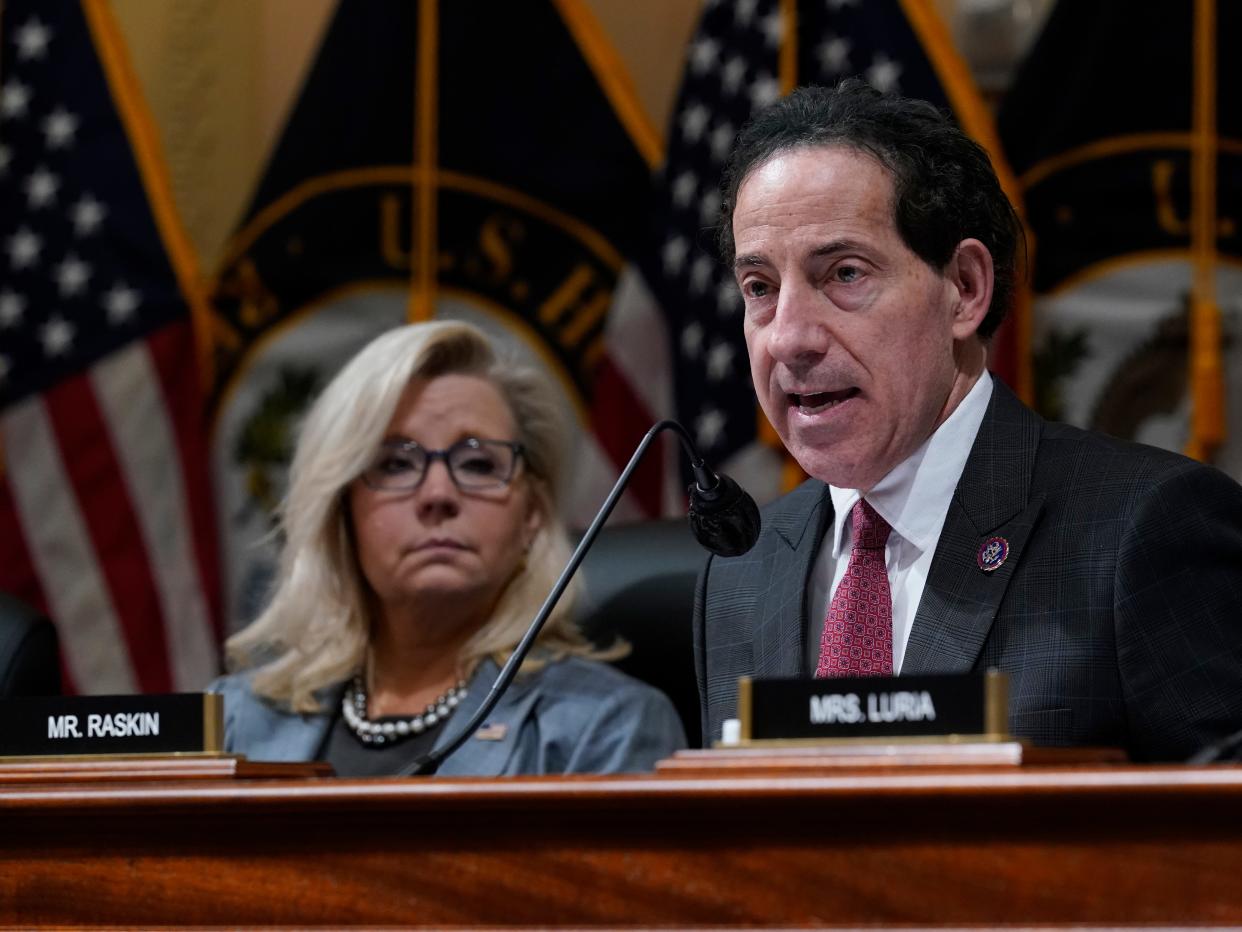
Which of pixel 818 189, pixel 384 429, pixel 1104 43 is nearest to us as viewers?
pixel 818 189

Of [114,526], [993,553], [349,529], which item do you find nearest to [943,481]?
[993,553]

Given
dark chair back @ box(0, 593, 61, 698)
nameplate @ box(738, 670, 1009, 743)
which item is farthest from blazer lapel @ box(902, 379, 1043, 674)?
dark chair back @ box(0, 593, 61, 698)

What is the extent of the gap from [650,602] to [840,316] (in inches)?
46.1

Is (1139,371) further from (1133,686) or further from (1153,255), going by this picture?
(1133,686)

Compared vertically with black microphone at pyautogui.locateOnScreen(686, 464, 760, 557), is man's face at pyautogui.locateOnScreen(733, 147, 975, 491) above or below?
above

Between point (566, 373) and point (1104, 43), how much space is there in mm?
1518

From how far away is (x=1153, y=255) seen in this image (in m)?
4.22

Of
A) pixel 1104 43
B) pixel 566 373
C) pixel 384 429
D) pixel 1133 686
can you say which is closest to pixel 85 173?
pixel 566 373

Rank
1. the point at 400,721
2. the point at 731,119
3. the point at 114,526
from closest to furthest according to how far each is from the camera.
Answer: the point at 400,721, the point at 731,119, the point at 114,526

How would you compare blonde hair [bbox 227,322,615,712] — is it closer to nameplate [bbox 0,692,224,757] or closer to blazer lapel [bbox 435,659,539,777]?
blazer lapel [bbox 435,659,539,777]

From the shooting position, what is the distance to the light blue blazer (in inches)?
117

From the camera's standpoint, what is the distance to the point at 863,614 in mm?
2115

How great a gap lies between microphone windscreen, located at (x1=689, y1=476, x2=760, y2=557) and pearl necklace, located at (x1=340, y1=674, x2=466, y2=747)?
1230 mm

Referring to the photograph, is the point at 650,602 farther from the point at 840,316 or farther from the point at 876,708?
the point at 876,708
